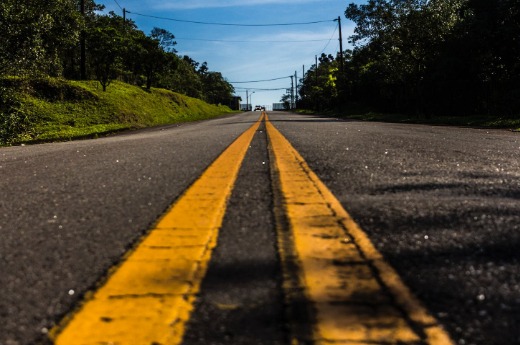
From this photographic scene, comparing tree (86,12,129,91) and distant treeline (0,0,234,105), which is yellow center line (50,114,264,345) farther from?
tree (86,12,129,91)

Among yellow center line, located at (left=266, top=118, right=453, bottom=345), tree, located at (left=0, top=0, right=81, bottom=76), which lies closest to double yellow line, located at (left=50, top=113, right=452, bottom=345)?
yellow center line, located at (left=266, top=118, right=453, bottom=345)

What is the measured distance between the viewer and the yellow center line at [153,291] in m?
1.00

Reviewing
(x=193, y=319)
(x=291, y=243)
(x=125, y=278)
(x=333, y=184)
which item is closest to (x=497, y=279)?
(x=291, y=243)

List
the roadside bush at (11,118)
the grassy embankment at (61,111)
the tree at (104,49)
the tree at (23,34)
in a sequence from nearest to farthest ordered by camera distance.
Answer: the roadside bush at (11,118), the tree at (23,34), the grassy embankment at (61,111), the tree at (104,49)

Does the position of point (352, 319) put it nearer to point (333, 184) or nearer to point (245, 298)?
point (245, 298)

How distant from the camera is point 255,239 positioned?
172 cm

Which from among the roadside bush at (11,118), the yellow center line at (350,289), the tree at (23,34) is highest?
the tree at (23,34)

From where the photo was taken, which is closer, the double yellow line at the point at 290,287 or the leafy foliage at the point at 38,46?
the double yellow line at the point at 290,287

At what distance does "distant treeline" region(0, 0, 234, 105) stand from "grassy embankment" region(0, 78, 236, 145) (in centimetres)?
127

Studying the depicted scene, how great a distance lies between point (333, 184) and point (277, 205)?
75 cm

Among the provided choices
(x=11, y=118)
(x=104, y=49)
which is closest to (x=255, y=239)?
(x=11, y=118)

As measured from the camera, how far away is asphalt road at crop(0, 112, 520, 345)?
110 cm

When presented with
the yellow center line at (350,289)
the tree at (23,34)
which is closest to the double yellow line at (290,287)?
the yellow center line at (350,289)

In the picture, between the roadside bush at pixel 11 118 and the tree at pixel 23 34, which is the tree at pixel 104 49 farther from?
the tree at pixel 23 34
